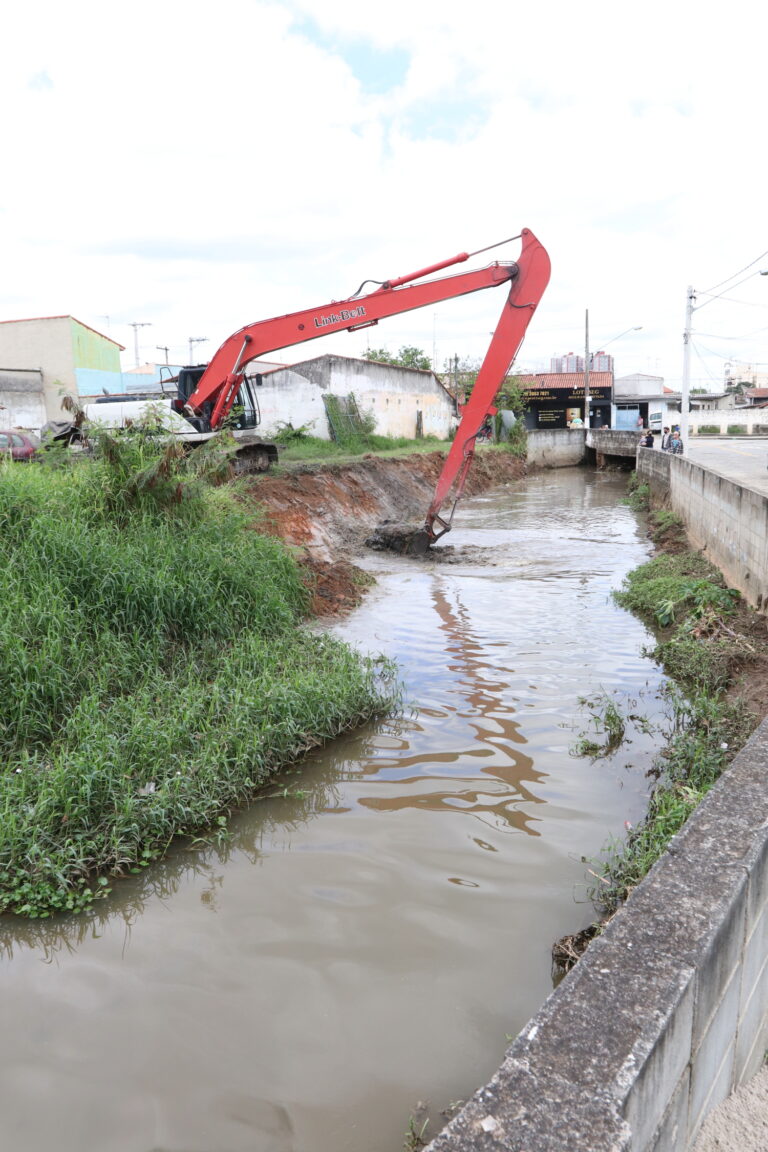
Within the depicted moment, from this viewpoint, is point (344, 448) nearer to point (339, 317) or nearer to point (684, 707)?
point (339, 317)

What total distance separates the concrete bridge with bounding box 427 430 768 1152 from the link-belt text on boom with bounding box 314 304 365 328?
37.2ft

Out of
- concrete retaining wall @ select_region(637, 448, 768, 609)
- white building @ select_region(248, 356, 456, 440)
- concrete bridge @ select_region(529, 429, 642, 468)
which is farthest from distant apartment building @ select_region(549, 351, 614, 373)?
concrete retaining wall @ select_region(637, 448, 768, 609)

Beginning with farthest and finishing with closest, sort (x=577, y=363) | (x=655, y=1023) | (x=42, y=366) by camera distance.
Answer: (x=577, y=363) → (x=42, y=366) → (x=655, y=1023)

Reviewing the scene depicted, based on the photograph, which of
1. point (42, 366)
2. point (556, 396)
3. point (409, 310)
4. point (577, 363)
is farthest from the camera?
point (577, 363)

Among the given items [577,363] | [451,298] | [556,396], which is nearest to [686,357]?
[451,298]

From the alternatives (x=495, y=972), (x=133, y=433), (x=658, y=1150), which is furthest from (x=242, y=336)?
(x=658, y=1150)

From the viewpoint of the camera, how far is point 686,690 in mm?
6941

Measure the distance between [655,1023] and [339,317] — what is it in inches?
496

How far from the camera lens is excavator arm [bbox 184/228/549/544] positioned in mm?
12734

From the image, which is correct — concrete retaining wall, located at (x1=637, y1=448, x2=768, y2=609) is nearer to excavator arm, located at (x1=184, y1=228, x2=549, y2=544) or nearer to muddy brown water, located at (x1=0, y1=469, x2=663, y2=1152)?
muddy brown water, located at (x1=0, y1=469, x2=663, y2=1152)

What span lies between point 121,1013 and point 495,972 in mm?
1623

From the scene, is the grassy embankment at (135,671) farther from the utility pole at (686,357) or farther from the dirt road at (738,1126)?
the utility pole at (686,357)

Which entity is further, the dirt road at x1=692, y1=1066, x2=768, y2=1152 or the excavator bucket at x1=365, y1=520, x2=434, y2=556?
the excavator bucket at x1=365, y1=520, x2=434, y2=556

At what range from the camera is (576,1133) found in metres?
1.66
